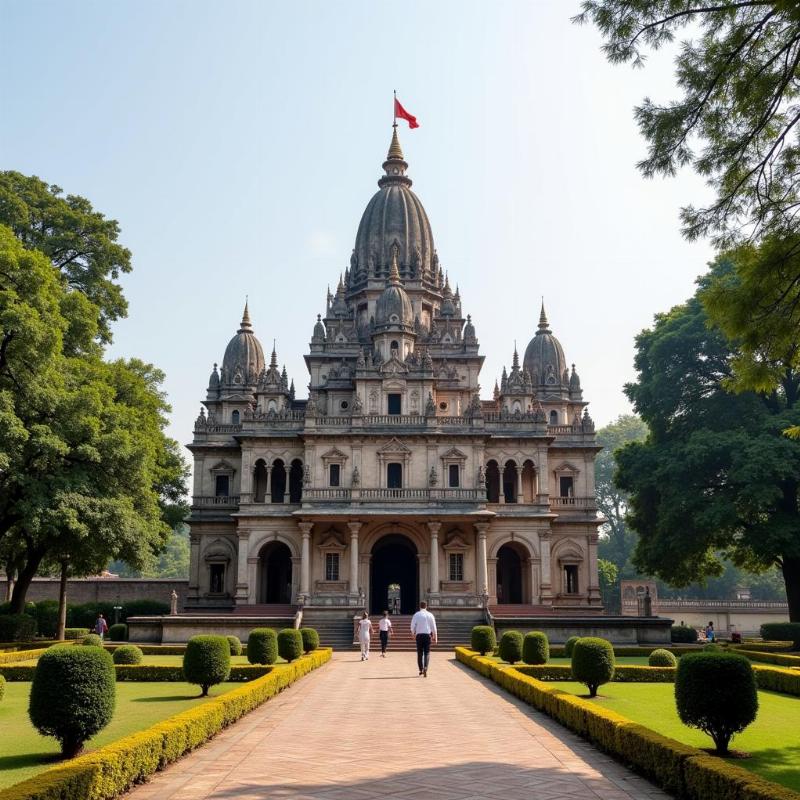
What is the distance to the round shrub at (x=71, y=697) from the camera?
11.0 m

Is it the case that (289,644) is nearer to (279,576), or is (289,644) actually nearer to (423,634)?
(423,634)

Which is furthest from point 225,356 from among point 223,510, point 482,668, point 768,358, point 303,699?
point 768,358

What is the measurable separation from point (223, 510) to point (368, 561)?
1027 cm

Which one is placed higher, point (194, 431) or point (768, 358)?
point (194, 431)

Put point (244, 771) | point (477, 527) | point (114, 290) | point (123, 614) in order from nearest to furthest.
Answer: point (244, 771), point (114, 290), point (477, 527), point (123, 614)

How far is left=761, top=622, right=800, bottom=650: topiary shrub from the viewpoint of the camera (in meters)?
34.2

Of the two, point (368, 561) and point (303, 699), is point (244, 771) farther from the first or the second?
point (368, 561)

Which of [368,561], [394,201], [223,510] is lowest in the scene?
[368,561]

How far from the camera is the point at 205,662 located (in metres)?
17.8

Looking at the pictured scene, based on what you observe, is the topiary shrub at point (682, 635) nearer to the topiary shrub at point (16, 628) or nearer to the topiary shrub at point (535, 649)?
the topiary shrub at point (535, 649)

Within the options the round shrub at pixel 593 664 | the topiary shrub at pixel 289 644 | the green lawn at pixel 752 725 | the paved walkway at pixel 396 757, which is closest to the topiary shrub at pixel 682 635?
the green lawn at pixel 752 725

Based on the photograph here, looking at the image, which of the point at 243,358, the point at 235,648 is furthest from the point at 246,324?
the point at 235,648

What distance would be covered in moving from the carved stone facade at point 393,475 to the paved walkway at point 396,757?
26.0 m

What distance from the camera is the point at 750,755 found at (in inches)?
467
